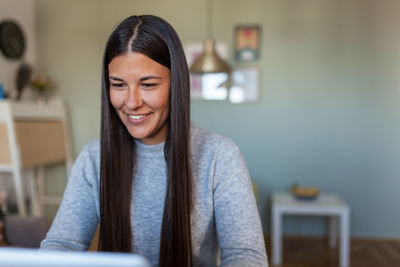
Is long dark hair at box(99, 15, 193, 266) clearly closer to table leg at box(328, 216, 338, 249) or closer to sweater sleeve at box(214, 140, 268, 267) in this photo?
sweater sleeve at box(214, 140, 268, 267)

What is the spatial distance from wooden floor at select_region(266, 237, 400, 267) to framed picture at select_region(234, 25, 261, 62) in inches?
65.2

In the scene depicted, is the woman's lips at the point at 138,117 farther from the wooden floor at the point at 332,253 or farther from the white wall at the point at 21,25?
the white wall at the point at 21,25

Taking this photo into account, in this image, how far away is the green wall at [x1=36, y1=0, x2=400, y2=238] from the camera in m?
3.23

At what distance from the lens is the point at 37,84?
3334 mm

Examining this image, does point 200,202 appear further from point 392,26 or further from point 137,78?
point 392,26

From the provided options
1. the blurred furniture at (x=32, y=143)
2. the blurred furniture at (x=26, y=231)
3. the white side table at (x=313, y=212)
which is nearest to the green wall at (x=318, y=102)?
the white side table at (x=313, y=212)

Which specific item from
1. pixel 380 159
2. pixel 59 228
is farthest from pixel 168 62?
pixel 380 159

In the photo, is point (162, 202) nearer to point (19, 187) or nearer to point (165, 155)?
point (165, 155)

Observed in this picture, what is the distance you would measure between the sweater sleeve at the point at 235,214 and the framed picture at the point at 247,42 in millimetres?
2440

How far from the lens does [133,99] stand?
0.88 meters

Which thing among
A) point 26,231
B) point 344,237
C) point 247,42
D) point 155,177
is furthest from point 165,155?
point 247,42

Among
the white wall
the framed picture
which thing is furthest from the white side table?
the white wall

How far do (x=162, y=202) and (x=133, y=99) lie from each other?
0.30m

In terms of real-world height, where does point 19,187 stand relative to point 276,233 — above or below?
above
